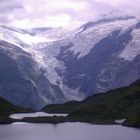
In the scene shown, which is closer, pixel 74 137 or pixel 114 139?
pixel 114 139

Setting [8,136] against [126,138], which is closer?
[126,138]

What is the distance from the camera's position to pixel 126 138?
581 ft

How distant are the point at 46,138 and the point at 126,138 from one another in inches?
1024

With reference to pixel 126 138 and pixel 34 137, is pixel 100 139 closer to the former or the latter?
pixel 126 138

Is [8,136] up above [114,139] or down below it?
above

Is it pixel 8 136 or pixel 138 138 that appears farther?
pixel 8 136

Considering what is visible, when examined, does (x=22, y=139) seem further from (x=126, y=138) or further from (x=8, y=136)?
(x=126, y=138)

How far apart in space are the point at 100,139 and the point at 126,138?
7.58 metres

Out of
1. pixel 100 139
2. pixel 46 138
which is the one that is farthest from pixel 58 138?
pixel 100 139

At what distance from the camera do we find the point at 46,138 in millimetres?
187875

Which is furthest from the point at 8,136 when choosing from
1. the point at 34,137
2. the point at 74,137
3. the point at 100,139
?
the point at 100,139

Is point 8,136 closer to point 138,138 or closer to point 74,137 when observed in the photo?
point 74,137

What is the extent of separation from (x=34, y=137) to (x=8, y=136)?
10770mm

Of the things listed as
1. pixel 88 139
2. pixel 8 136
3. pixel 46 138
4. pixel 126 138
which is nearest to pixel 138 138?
pixel 126 138
